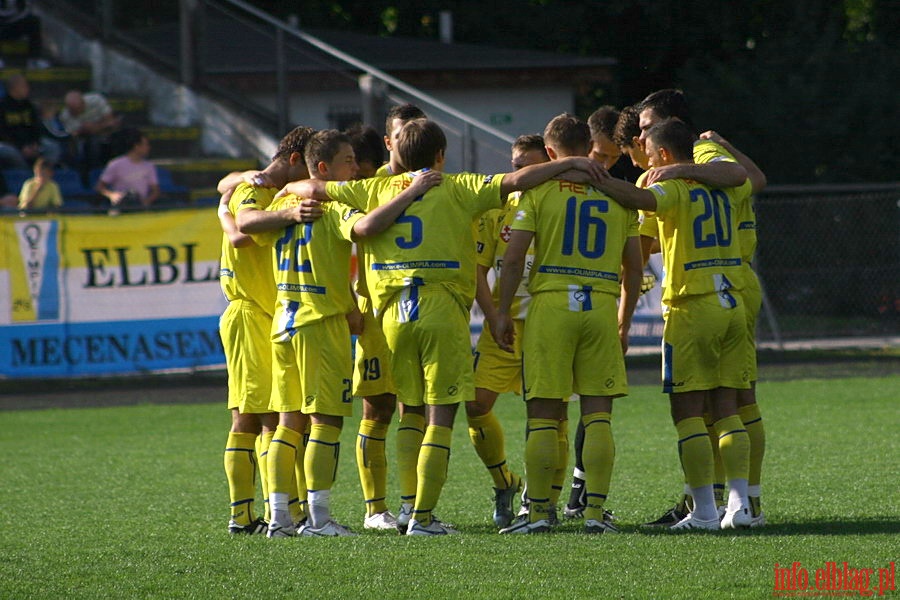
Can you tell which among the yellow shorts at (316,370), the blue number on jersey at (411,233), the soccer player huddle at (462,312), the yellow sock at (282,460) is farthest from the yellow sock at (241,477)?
the blue number on jersey at (411,233)

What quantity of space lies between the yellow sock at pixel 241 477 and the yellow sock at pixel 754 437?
104 inches

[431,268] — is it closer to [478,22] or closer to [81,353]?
[81,353]

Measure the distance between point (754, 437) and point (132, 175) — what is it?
1184cm

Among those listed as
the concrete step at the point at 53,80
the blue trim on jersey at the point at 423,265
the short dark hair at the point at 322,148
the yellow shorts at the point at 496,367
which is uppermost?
the concrete step at the point at 53,80

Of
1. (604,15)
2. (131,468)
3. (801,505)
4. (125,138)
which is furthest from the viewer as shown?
(604,15)

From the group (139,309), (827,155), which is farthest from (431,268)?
(827,155)

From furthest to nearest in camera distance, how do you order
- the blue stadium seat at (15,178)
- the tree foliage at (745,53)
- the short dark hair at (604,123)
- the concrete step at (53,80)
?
1. the tree foliage at (745,53)
2. the concrete step at (53,80)
3. the blue stadium seat at (15,178)
4. the short dark hair at (604,123)

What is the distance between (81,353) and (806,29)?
16108 mm

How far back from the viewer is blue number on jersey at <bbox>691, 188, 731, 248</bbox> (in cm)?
659

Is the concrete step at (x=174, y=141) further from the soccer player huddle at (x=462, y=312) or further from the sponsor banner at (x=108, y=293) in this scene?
the soccer player huddle at (x=462, y=312)

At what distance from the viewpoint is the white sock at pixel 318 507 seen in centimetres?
659

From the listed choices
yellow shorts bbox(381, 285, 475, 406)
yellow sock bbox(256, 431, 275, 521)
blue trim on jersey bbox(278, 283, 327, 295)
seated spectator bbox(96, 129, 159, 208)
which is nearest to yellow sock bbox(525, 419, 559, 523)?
yellow shorts bbox(381, 285, 475, 406)

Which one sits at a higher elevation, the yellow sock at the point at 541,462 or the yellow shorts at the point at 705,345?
the yellow shorts at the point at 705,345

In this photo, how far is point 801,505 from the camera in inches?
285
